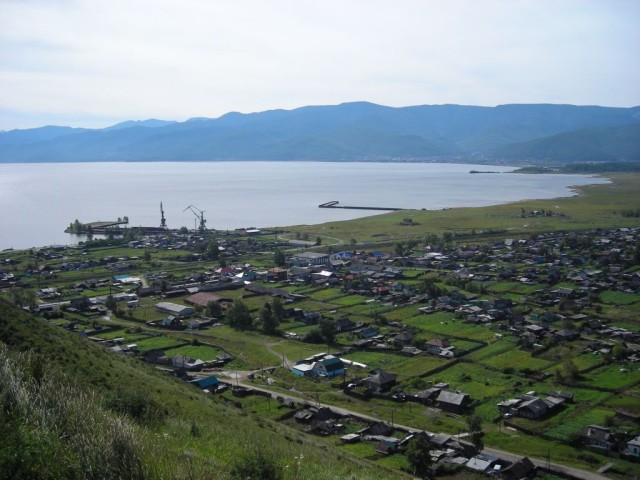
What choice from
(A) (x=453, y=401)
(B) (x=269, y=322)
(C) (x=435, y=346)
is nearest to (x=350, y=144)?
(B) (x=269, y=322)

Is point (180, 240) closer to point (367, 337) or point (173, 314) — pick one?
point (173, 314)

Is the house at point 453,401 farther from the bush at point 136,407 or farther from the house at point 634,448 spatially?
the bush at point 136,407

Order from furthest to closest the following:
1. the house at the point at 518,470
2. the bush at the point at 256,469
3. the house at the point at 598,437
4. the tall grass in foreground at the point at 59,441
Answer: the house at the point at 598,437, the house at the point at 518,470, the bush at the point at 256,469, the tall grass in foreground at the point at 59,441

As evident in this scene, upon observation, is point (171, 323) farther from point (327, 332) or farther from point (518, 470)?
point (518, 470)

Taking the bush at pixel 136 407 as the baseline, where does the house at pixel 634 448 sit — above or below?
below

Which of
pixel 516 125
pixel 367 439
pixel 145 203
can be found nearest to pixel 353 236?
pixel 367 439

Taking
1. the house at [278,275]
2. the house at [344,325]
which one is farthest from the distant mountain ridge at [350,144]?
the house at [344,325]
